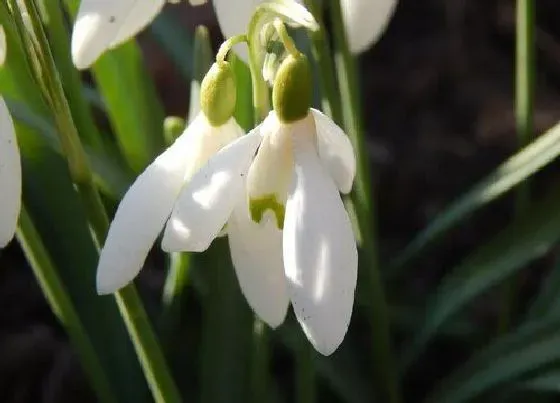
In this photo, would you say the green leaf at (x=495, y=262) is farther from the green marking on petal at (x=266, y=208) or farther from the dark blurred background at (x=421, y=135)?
the green marking on petal at (x=266, y=208)

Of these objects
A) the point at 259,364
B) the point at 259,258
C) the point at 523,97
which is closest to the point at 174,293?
the point at 259,364

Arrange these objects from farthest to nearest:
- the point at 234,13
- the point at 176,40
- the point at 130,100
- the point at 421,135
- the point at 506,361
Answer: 1. the point at 421,135
2. the point at 176,40
3. the point at 130,100
4. the point at 506,361
5. the point at 234,13

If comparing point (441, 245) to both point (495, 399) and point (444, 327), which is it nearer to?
point (444, 327)

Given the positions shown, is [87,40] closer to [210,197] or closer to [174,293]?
[210,197]

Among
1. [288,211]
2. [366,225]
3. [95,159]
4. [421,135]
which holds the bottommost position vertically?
[421,135]

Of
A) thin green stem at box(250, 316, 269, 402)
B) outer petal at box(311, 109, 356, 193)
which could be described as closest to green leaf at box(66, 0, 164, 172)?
thin green stem at box(250, 316, 269, 402)

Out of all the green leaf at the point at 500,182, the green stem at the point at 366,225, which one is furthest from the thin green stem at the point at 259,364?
the green leaf at the point at 500,182
